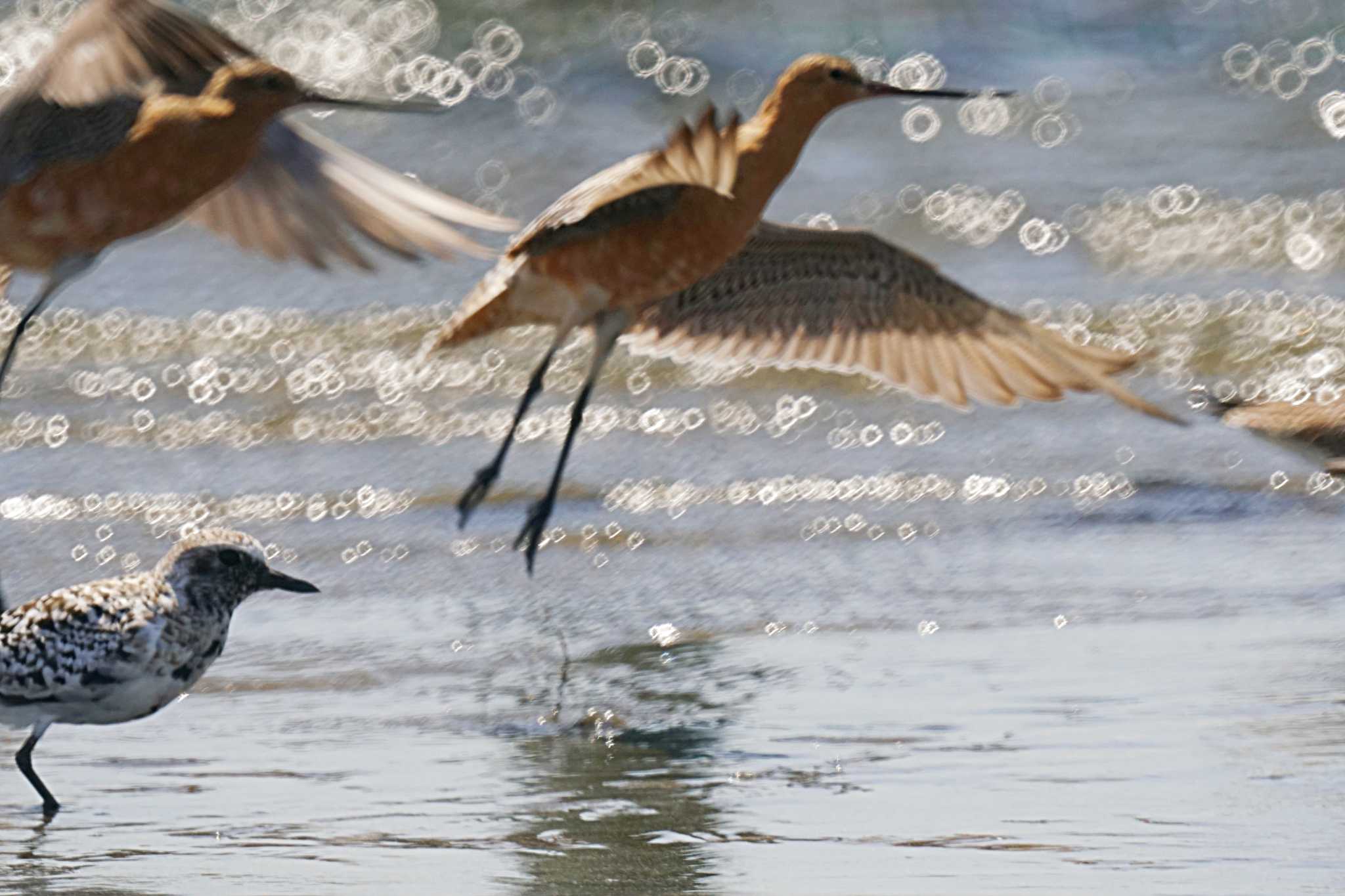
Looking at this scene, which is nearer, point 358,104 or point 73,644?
point 73,644

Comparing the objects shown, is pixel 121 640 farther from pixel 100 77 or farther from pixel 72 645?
pixel 100 77

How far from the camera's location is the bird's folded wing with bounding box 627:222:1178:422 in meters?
7.57

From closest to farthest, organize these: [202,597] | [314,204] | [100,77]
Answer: [202,597] → [100,77] → [314,204]

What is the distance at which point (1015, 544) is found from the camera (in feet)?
25.3

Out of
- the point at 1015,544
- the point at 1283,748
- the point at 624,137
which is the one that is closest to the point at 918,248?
the point at 624,137

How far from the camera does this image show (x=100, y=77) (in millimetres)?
6219

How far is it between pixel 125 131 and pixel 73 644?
6.28 feet

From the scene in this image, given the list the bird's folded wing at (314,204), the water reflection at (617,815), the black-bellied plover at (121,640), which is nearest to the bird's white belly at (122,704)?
the black-bellied plover at (121,640)

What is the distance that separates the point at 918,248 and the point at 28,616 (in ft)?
24.8

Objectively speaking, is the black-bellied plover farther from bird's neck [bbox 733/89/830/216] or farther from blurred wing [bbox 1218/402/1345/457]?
blurred wing [bbox 1218/402/1345/457]

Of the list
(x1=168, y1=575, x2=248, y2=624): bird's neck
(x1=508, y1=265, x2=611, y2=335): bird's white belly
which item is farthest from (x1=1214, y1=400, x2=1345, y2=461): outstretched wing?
(x1=168, y1=575, x2=248, y2=624): bird's neck

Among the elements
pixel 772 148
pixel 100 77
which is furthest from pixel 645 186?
pixel 100 77

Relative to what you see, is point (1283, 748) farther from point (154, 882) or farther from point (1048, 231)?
point (1048, 231)

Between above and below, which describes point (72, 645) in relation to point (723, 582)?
above
